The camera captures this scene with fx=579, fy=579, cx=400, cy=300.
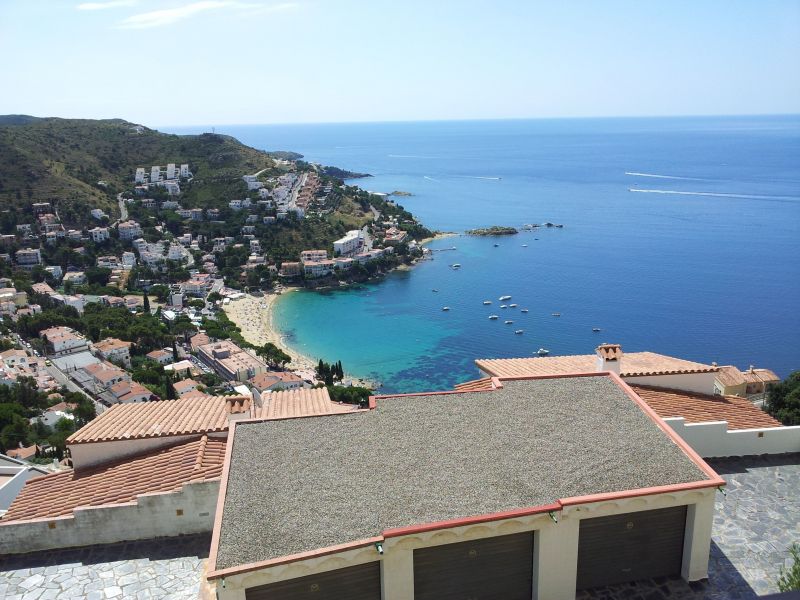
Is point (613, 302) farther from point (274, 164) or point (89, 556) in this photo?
point (274, 164)

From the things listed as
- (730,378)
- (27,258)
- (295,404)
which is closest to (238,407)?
(295,404)

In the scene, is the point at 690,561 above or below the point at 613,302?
above

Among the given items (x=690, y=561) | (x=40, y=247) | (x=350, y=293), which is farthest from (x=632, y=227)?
(x=690, y=561)

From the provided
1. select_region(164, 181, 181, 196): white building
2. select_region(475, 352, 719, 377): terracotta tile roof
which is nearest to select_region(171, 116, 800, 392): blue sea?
select_region(475, 352, 719, 377): terracotta tile roof

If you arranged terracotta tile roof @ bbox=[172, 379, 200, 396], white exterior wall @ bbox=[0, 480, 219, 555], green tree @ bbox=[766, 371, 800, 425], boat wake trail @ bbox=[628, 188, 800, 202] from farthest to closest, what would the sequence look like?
boat wake trail @ bbox=[628, 188, 800, 202], terracotta tile roof @ bbox=[172, 379, 200, 396], green tree @ bbox=[766, 371, 800, 425], white exterior wall @ bbox=[0, 480, 219, 555]

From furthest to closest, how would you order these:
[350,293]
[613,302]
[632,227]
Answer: [632,227]
[350,293]
[613,302]

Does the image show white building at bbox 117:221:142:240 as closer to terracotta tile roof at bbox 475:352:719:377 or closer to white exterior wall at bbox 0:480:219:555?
terracotta tile roof at bbox 475:352:719:377

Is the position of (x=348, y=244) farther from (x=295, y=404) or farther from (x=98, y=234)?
(x=295, y=404)
